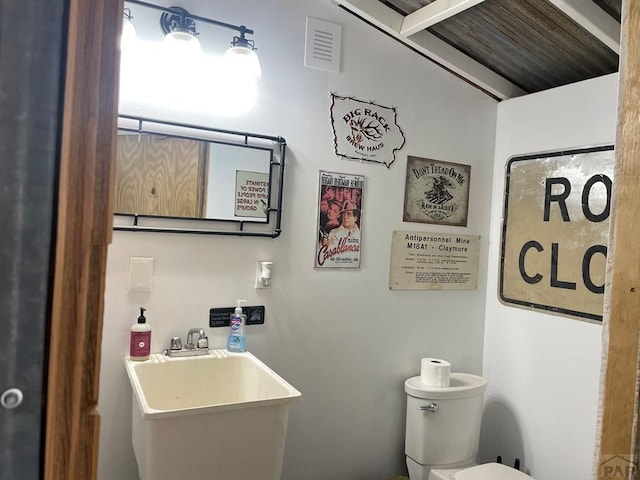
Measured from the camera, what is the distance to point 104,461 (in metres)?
1.72

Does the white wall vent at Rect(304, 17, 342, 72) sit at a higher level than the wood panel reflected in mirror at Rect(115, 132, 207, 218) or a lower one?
higher

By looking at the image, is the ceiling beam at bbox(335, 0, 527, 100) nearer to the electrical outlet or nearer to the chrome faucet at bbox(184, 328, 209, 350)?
the electrical outlet

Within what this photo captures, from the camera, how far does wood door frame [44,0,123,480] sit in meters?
0.42

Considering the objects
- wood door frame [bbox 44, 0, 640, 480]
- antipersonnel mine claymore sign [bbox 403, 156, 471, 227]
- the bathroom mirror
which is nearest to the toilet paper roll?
antipersonnel mine claymore sign [bbox 403, 156, 471, 227]

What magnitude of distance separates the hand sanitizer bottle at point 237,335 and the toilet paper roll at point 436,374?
0.87 meters

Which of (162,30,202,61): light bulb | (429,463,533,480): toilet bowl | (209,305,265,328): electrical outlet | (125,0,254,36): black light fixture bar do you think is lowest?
(429,463,533,480): toilet bowl

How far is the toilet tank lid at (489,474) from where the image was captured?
1931 mm

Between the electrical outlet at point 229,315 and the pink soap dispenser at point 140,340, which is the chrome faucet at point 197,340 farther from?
the pink soap dispenser at point 140,340

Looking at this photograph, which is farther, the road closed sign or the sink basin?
the road closed sign

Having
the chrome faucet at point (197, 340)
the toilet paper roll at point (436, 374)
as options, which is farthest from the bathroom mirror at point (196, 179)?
the toilet paper roll at point (436, 374)

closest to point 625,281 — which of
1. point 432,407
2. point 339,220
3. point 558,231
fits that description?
point 339,220

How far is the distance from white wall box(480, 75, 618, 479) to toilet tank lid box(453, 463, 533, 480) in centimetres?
31

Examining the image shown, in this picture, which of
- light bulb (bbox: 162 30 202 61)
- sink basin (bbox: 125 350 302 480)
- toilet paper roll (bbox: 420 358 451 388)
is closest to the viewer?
sink basin (bbox: 125 350 302 480)

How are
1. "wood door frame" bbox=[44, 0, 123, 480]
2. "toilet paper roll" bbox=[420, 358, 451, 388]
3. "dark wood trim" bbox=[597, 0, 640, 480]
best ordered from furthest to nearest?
"toilet paper roll" bbox=[420, 358, 451, 388]
"dark wood trim" bbox=[597, 0, 640, 480]
"wood door frame" bbox=[44, 0, 123, 480]
